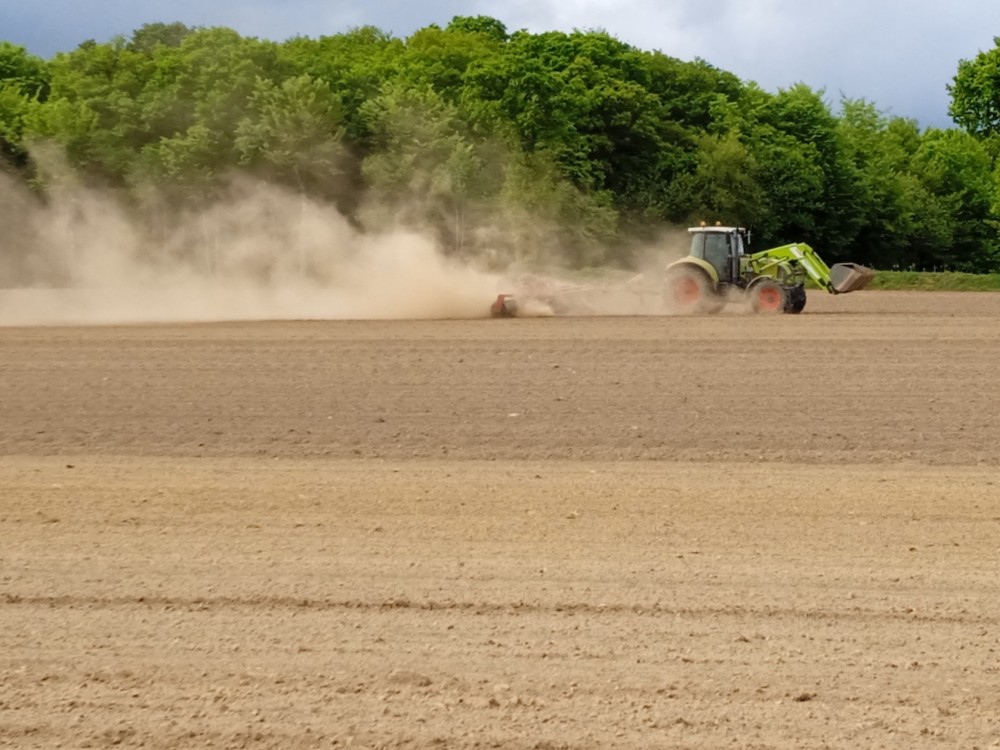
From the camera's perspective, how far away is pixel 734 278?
3625cm

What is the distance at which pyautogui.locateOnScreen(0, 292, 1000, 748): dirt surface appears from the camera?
675cm

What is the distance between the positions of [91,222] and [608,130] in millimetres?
43808

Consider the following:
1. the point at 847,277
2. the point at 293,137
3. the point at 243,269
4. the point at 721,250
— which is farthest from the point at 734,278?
the point at 293,137

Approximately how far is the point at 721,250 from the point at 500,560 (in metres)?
27.2

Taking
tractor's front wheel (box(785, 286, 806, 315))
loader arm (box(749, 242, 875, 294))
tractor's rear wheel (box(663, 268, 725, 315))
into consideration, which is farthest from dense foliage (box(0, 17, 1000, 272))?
tractor's front wheel (box(785, 286, 806, 315))

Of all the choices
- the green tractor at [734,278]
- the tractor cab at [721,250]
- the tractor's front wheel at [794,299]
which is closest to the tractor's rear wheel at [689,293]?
the green tractor at [734,278]

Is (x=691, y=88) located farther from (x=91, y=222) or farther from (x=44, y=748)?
(x=44, y=748)

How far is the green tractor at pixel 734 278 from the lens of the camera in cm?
3578

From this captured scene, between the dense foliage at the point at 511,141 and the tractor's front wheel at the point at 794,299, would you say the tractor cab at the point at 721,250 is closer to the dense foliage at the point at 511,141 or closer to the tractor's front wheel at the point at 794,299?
the tractor's front wheel at the point at 794,299

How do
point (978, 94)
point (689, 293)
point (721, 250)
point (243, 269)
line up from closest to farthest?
point (689, 293), point (721, 250), point (243, 269), point (978, 94)

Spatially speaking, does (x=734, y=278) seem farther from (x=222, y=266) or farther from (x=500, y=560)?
(x=500, y=560)

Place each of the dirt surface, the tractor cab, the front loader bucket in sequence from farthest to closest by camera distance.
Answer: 1. the front loader bucket
2. the tractor cab
3. the dirt surface

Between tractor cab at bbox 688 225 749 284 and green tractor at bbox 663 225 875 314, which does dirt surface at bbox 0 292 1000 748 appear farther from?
tractor cab at bbox 688 225 749 284

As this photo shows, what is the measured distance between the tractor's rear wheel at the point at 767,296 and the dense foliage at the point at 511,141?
31.0 feet
